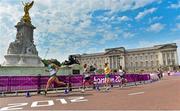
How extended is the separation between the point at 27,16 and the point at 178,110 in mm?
39984

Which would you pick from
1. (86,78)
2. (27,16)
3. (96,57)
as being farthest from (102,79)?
(96,57)

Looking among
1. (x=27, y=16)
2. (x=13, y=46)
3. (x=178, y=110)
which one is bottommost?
(x=178, y=110)

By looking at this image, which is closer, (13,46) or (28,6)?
(13,46)

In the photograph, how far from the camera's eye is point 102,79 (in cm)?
2294

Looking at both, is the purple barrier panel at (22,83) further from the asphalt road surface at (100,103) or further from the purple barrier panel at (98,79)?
the purple barrier panel at (98,79)

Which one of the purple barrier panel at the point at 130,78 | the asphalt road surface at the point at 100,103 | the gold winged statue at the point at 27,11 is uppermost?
the gold winged statue at the point at 27,11

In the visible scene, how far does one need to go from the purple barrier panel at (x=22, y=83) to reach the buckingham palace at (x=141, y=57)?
152 metres

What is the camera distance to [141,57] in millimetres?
176750

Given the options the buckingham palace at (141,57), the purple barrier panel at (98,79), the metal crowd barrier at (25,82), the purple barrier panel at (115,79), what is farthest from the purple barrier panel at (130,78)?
the buckingham palace at (141,57)

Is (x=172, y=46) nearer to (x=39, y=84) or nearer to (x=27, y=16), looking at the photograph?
(x=27, y=16)

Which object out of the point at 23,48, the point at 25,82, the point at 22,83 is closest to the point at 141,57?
the point at 23,48

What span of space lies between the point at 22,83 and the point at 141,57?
6550 inches

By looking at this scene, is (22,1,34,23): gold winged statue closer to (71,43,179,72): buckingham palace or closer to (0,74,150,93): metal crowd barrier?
(0,74,150,93): metal crowd barrier

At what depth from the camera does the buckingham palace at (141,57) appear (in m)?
164
